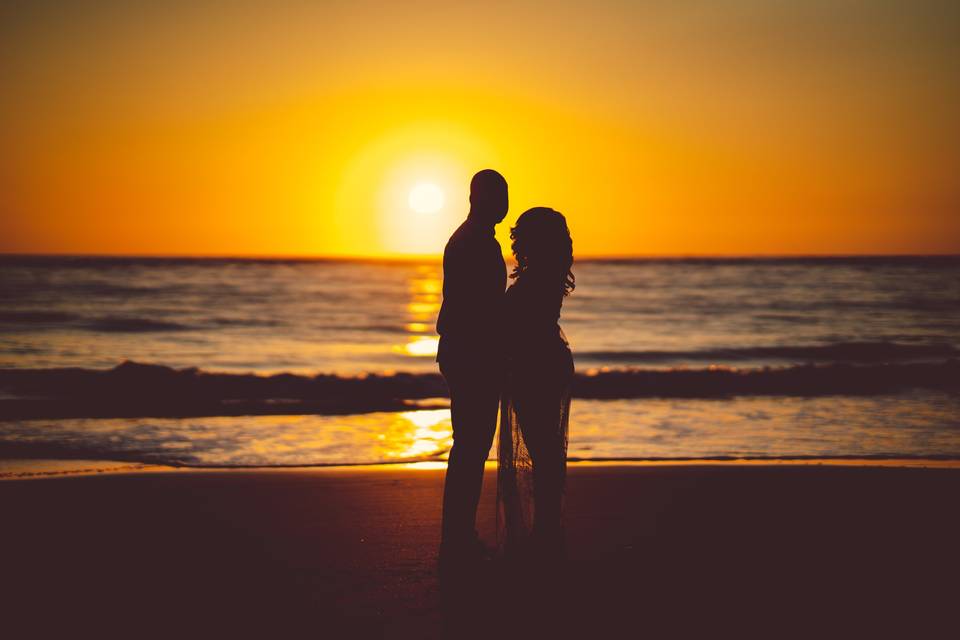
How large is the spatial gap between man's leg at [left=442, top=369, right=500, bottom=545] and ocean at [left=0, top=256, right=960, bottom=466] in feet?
13.3

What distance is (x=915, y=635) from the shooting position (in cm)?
385

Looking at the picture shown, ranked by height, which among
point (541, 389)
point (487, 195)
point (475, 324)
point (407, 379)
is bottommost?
point (407, 379)

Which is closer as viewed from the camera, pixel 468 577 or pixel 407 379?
pixel 468 577

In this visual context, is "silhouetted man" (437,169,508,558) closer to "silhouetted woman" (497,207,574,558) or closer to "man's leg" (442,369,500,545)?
"man's leg" (442,369,500,545)

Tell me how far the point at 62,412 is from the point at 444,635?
1087 centimetres

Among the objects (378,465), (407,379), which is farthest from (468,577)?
(407,379)

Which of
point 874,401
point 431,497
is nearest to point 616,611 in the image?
point 431,497

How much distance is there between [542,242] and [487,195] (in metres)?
0.41

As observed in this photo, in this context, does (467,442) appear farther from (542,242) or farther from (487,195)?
(487,195)

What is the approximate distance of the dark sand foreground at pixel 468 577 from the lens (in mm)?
4035

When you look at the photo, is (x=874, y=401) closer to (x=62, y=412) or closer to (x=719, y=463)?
(x=719, y=463)

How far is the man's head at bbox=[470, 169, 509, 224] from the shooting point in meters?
4.70

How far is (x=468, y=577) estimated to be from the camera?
4.64 meters

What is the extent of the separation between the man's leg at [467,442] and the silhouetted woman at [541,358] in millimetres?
175
